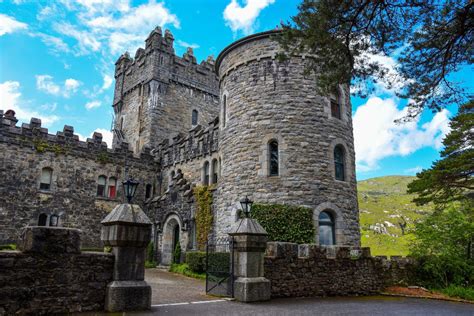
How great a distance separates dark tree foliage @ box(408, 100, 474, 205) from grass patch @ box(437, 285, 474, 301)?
7.02 metres

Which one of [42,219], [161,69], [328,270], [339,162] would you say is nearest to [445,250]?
[328,270]

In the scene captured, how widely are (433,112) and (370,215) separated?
4963cm

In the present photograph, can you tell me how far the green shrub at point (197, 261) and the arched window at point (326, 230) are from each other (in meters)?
4.91

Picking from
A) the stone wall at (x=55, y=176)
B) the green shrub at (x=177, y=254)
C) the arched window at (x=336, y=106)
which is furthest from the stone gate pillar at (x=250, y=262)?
the stone wall at (x=55, y=176)

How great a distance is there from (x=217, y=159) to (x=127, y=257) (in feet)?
41.7

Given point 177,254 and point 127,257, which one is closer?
point 127,257

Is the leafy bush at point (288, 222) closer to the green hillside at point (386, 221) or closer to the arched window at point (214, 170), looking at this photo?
the arched window at point (214, 170)

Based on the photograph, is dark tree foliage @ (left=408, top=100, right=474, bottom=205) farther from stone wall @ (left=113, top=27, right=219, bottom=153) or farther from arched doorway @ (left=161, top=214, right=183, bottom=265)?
stone wall @ (left=113, top=27, right=219, bottom=153)

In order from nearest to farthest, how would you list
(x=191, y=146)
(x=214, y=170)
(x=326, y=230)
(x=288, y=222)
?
(x=288, y=222)
(x=326, y=230)
(x=214, y=170)
(x=191, y=146)

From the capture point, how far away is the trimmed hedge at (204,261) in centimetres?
1324

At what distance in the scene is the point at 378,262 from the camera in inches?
481

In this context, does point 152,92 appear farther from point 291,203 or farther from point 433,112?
point 433,112

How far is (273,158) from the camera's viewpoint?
1582cm

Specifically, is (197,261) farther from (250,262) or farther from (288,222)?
(250,262)
